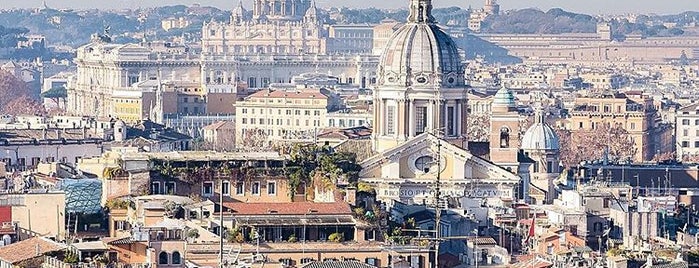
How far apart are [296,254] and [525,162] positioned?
954 inches

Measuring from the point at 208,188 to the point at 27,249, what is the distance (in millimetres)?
9104

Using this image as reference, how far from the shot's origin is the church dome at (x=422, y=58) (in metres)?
65.5

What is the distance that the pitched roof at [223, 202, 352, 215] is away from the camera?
44.3 metres

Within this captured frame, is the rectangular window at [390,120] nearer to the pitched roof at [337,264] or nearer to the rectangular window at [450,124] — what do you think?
the rectangular window at [450,124]

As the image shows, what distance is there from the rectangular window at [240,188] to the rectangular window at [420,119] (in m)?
16.2

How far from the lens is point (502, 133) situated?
66.6 meters

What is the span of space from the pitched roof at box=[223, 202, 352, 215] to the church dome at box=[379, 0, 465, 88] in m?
20.0

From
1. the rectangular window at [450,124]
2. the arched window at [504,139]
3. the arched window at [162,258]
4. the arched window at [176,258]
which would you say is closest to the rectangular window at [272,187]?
the arched window at [176,258]

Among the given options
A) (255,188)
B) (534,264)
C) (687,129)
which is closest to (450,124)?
(255,188)

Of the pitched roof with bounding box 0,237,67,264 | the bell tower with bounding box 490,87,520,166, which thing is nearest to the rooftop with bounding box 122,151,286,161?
the pitched roof with bounding box 0,237,67,264

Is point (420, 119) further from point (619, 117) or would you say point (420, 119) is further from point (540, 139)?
point (619, 117)

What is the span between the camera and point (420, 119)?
214ft

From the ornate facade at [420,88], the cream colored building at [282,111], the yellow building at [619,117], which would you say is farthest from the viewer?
the yellow building at [619,117]

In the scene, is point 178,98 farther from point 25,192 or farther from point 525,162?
point 25,192
